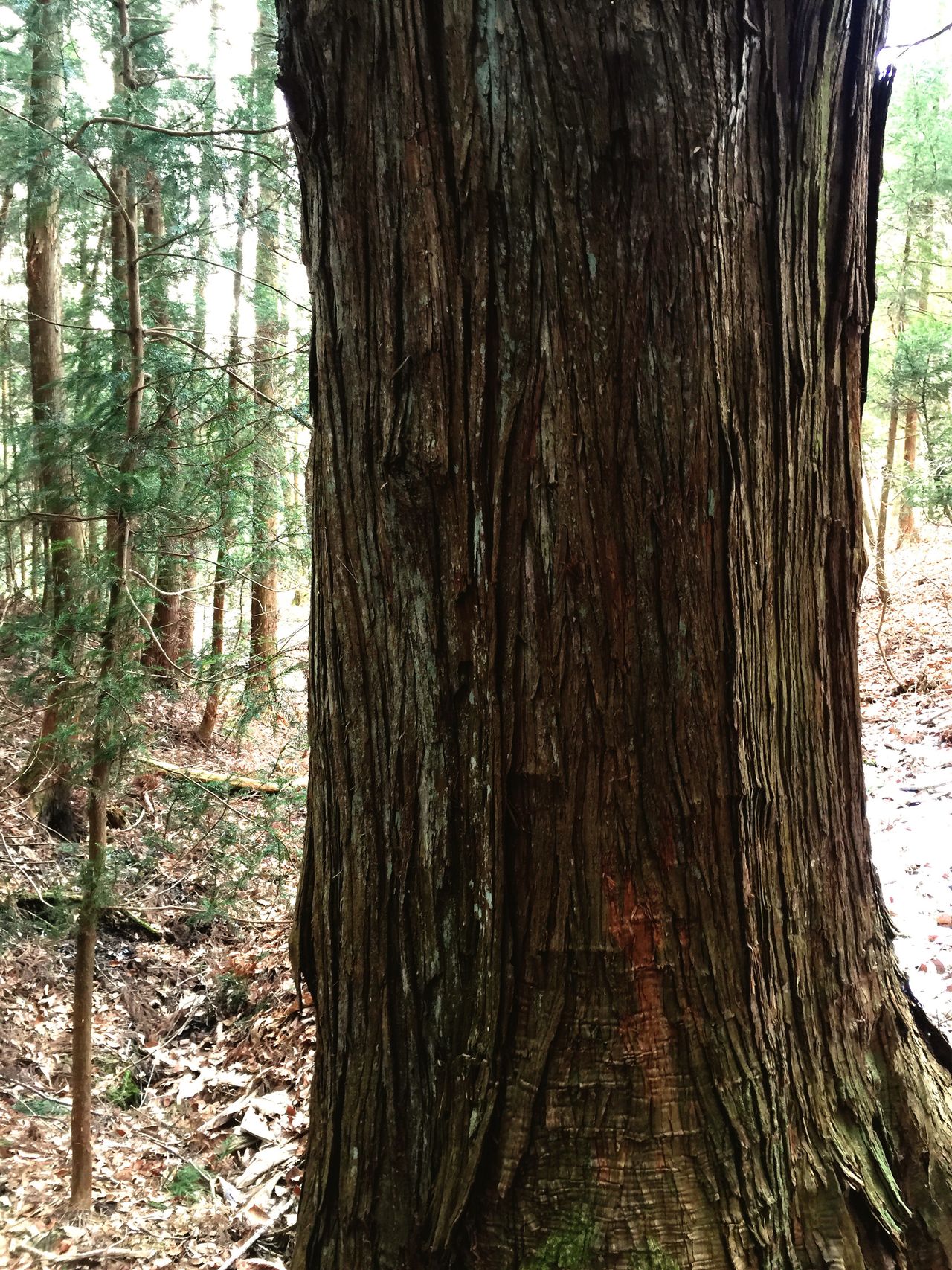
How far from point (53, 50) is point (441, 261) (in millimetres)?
7304

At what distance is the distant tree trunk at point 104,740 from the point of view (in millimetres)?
3834

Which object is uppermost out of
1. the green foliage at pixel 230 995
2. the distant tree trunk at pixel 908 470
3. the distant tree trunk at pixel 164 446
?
the distant tree trunk at pixel 908 470

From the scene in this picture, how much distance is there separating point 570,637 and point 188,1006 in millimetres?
5477

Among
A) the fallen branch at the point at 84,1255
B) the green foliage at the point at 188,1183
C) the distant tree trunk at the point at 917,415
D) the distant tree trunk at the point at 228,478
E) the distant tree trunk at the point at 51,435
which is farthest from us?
the distant tree trunk at the point at 917,415

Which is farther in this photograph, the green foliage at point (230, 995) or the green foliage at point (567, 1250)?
the green foliage at point (230, 995)

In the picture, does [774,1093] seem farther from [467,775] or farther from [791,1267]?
[467,775]

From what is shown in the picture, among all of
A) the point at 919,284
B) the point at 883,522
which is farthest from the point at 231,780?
the point at 919,284

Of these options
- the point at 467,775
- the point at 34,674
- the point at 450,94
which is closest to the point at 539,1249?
the point at 467,775

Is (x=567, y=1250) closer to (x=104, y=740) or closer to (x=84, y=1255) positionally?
(x=84, y=1255)

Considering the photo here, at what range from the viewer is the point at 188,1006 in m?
5.82

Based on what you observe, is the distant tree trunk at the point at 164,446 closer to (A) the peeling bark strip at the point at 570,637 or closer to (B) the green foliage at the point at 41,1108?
(B) the green foliage at the point at 41,1108

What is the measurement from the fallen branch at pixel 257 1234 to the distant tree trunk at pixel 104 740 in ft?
3.52

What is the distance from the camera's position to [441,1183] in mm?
1549

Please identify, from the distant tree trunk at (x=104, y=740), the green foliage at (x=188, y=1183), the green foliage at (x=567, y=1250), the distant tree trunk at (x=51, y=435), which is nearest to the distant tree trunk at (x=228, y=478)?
the distant tree trunk at (x=104, y=740)
